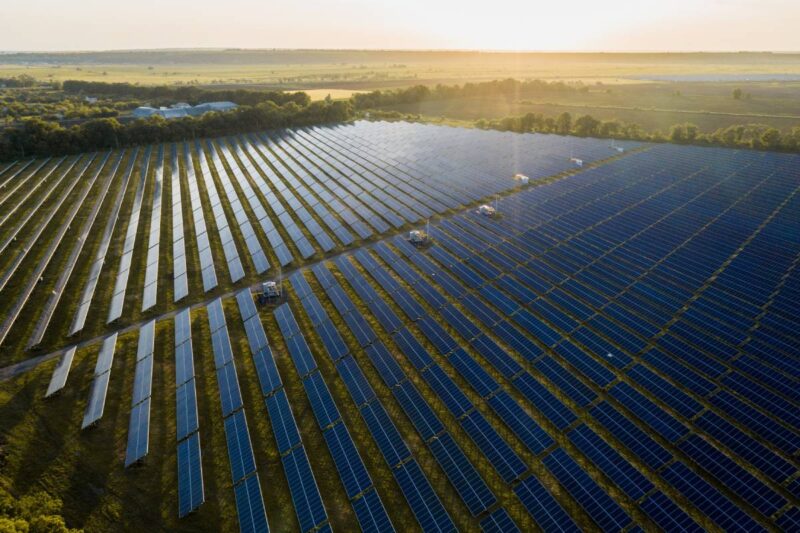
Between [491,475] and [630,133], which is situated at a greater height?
[630,133]

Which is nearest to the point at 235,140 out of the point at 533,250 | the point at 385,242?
the point at 385,242

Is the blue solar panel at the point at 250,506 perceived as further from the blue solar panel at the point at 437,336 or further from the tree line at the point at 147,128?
the tree line at the point at 147,128

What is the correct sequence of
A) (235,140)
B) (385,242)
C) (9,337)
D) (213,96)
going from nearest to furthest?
(9,337) < (385,242) < (235,140) < (213,96)

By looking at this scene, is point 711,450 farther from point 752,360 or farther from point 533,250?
point 533,250

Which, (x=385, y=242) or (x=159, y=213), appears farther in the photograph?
(x=159, y=213)

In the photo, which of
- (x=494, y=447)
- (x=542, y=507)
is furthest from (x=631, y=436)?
(x=494, y=447)

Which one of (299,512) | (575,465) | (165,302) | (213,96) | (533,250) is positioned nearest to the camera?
(299,512)

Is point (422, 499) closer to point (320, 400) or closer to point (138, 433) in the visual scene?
point (320, 400)
